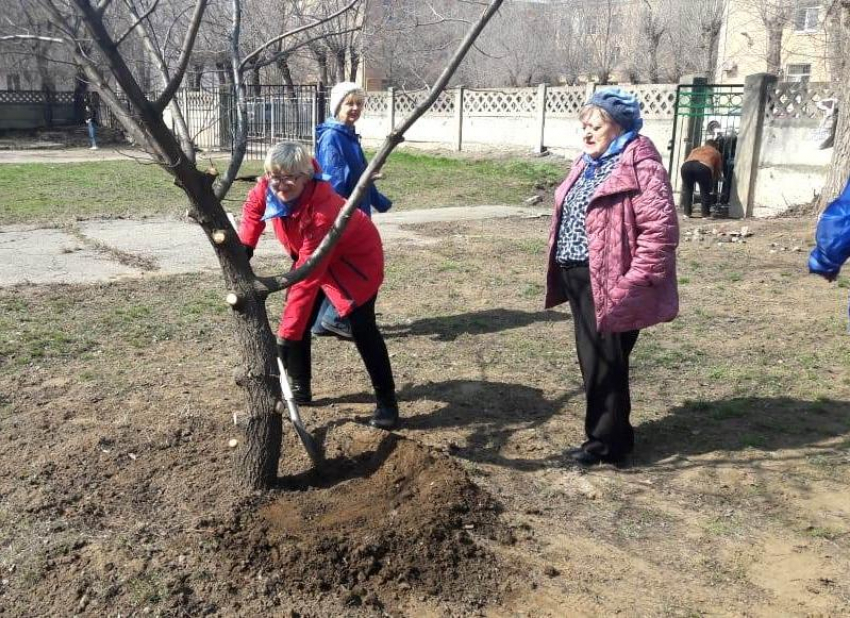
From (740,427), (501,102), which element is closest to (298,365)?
(740,427)

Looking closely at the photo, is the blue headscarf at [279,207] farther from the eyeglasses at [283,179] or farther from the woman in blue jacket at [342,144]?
the woman in blue jacket at [342,144]

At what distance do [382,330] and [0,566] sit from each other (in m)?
3.62

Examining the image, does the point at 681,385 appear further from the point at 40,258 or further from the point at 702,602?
the point at 40,258

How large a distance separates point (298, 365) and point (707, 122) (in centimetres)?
1133

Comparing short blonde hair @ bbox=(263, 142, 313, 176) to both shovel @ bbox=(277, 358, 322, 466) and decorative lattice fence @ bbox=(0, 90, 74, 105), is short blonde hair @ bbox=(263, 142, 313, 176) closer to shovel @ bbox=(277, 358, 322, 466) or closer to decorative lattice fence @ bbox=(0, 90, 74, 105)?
shovel @ bbox=(277, 358, 322, 466)

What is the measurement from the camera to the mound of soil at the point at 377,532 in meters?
2.85

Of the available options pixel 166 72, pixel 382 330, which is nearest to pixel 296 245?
pixel 166 72

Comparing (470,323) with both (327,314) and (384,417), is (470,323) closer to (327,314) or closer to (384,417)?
(327,314)

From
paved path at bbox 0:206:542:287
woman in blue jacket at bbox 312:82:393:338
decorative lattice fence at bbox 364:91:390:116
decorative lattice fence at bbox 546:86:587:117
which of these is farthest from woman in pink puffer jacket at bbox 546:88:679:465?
decorative lattice fence at bbox 364:91:390:116

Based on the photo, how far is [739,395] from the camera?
4.93 metres

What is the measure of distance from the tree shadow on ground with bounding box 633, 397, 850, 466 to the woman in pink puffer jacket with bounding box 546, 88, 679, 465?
0.34m

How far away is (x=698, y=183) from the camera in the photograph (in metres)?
12.2

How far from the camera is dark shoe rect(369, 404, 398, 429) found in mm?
4246

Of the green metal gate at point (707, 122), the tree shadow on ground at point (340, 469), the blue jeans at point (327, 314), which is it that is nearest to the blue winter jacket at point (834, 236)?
the tree shadow on ground at point (340, 469)
